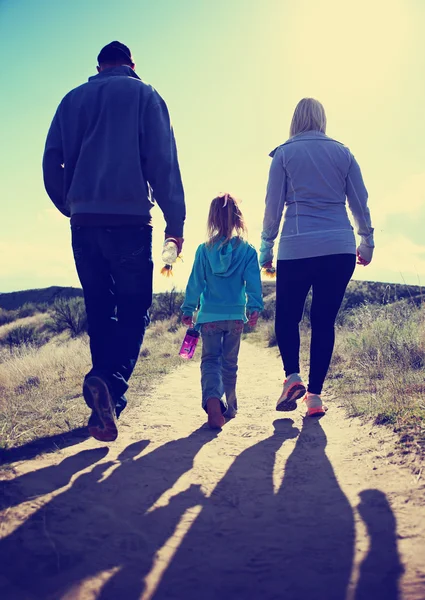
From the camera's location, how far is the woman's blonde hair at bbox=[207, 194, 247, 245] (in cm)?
409

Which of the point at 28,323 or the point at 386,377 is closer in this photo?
the point at 386,377

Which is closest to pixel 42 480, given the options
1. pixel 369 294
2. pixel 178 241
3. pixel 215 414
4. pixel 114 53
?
pixel 215 414

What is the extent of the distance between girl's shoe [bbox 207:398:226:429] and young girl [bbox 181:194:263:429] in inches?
12.1

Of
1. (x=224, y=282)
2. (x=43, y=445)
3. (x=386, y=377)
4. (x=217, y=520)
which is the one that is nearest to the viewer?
(x=217, y=520)

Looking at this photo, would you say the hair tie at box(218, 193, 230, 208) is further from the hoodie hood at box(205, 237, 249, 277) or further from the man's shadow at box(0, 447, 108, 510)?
the man's shadow at box(0, 447, 108, 510)

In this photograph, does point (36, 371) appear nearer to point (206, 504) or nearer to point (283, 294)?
point (283, 294)

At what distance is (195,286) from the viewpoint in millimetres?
4090

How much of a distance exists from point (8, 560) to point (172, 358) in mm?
5760

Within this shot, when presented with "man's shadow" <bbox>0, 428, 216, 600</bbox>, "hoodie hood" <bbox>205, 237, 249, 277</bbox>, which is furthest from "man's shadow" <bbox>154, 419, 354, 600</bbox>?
"hoodie hood" <bbox>205, 237, 249, 277</bbox>

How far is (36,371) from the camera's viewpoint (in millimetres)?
6621

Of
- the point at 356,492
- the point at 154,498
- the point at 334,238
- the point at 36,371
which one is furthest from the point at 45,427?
the point at 36,371

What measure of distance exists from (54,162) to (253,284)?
170cm

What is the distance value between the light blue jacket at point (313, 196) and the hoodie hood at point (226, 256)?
0.26 m

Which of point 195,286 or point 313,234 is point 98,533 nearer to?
point 195,286
